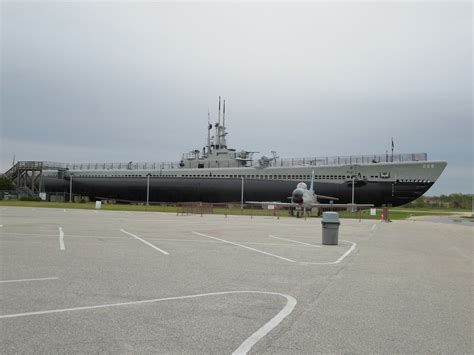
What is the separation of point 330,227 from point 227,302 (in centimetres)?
961

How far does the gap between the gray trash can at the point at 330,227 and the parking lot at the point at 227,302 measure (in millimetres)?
2824

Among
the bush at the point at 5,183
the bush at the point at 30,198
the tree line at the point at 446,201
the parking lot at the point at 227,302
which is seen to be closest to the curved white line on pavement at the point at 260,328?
the parking lot at the point at 227,302

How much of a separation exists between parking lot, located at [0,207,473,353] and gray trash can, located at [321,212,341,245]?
2824 millimetres

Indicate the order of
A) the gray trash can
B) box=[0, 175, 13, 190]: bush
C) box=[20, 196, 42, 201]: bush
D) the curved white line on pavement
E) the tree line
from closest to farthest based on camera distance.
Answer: the curved white line on pavement
the gray trash can
box=[20, 196, 42, 201]: bush
box=[0, 175, 13, 190]: bush
the tree line

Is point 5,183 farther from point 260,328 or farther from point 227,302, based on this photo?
point 260,328

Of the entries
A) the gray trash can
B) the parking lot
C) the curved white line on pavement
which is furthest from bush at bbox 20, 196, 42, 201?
the curved white line on pavement

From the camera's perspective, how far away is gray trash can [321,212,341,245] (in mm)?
15766

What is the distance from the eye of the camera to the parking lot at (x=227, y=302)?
498 cm

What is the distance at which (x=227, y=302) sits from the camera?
6.81 m

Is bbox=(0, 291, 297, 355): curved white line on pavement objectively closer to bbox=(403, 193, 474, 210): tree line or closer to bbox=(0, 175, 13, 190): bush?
bbox=(0, 175, 13, 190): bush

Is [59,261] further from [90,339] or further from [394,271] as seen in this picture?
[394,271]

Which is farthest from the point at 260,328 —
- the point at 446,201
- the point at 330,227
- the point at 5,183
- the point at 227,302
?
the point at 446,201

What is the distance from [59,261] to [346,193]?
51.2m

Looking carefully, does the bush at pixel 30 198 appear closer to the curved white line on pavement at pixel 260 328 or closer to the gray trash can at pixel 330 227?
the gray trash can at pixel 330 227
